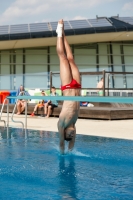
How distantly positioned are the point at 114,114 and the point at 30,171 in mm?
9989

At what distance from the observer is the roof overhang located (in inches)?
1057

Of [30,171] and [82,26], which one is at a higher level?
[82,26]

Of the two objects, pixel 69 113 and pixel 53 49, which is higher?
pixel 53 49

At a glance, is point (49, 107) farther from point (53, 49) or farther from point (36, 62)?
point (53, 49)

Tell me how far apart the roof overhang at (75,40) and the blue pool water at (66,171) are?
2013cm

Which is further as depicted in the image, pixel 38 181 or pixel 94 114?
pixel 94 114

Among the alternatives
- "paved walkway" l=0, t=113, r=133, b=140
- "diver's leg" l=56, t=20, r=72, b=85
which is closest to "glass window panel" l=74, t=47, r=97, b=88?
"paved walkway" l=0, t=113, r=133, b=140

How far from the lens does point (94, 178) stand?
4199mm

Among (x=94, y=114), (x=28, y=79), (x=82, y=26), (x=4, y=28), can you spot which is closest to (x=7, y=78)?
(x=28, y=79)

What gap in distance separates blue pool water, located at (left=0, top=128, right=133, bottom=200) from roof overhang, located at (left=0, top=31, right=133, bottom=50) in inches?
792

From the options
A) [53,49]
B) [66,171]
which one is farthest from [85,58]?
[66,171]

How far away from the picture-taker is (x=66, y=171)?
15.1 feet

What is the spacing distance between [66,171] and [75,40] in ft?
79.4

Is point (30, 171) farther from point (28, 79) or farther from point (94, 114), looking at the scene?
point (28, 79)
